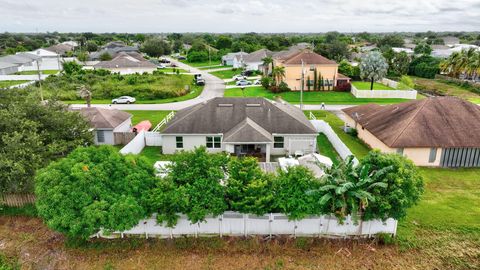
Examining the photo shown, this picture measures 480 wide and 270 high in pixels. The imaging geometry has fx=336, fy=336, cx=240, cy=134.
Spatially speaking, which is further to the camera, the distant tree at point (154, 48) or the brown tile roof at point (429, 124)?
the distant tree at point (154, 48)

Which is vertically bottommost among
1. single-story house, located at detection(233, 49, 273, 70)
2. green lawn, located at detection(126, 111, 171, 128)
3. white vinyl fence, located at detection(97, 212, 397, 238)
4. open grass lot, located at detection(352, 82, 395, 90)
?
white vinyl fence, located at detection(97, 212, 397, 238)

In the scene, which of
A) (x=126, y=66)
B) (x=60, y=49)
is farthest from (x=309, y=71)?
(x=60, y=49)

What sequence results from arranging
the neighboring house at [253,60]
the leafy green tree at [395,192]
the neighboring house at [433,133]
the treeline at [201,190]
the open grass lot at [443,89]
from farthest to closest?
the neighboring house at [253,60], the open grass lot at [443,89], the neighboring house at [433,133], the leafy green tree at [395,192], the treeline at [201,190]

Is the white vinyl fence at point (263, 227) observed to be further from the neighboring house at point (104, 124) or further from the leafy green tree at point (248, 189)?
the neighboring house at point (104, 124)

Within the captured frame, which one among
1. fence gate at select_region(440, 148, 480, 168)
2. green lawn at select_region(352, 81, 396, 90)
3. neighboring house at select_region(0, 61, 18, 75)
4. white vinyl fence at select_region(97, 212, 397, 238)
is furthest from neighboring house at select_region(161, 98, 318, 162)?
neighboring house at select_region(0, 61, 18, 75)

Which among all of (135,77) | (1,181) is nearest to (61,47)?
(135,77)

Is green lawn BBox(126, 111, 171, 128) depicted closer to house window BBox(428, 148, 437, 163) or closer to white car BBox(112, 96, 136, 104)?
white car BBox(112, 96, 136, 104)

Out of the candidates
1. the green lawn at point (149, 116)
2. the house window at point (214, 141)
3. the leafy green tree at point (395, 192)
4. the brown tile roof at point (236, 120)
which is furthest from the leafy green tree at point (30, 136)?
the leafy green tree at point (395, 192)
